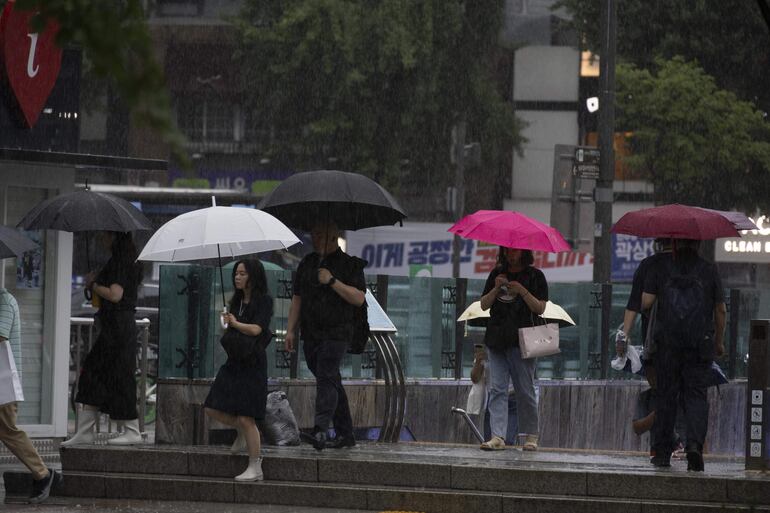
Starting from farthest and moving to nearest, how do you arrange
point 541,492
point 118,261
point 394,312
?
point 394,312 < point 118,261 < point 541,492

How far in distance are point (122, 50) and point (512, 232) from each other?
7.40m

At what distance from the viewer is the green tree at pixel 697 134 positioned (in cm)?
3384

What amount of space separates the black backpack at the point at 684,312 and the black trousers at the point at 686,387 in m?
0.10

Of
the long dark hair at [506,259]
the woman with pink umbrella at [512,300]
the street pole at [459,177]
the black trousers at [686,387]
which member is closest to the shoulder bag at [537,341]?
the woman with pink umbrella at [512,300]

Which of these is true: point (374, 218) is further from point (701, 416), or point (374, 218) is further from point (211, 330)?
point (701, 416)

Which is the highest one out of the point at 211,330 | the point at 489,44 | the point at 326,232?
the point at 489,44

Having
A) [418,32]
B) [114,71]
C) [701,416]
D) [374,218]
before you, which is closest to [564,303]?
[374,218]

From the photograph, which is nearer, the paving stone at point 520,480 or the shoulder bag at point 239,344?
the paving stone at point 520,480

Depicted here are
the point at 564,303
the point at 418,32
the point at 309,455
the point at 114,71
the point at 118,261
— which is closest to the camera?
the point at 114,71

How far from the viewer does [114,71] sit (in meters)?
3.48

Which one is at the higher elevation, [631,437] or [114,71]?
[114,71]

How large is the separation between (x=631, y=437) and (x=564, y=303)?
5.71 feet

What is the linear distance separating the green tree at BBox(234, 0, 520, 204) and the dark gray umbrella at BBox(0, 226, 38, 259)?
2483 cm

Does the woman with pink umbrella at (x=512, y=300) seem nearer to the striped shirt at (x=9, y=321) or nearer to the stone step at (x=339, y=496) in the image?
the stone step at (x=339, y=496)
